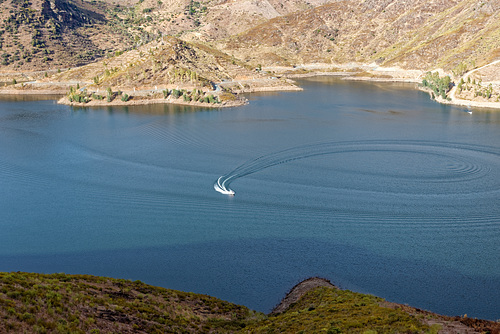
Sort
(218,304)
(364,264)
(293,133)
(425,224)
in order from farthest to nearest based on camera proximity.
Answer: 1. (293,133)
2. (425,224)
3. (364,264)
4. (218,304)

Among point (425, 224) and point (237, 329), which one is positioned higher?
point (425, 224)

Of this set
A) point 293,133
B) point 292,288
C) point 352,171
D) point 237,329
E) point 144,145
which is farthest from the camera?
point 293,133

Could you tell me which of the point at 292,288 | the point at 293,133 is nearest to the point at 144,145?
the point at 293,133

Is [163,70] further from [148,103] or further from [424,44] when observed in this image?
[424,44]

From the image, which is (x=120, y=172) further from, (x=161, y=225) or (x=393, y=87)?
(x=393, y=87)

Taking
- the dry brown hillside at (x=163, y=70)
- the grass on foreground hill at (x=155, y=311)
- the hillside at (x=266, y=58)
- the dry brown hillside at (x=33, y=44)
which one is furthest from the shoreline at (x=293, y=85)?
the grass on foreground hill at (x=155, y=311)

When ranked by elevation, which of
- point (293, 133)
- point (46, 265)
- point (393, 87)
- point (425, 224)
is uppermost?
point (393, 87)

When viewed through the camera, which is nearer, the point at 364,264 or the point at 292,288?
the point at 292,288

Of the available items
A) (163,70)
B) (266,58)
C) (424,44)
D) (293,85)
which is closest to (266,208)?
(163,70)

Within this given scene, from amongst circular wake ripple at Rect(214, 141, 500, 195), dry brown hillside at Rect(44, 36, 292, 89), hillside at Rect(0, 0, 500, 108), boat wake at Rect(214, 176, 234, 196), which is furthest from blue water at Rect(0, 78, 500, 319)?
hillside at Rect(0, 0, 500, 108)
